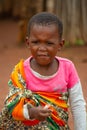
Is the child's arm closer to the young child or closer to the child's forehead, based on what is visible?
the young child

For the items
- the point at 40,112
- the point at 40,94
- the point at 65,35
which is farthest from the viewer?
the point at 65,35

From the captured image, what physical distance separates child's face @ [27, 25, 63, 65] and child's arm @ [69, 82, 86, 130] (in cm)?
33

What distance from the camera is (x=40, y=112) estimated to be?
3113mm

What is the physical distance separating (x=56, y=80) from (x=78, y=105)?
251mm

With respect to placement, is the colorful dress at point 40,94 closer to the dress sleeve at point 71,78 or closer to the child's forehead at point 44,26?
the dress sleeve at point 71,78

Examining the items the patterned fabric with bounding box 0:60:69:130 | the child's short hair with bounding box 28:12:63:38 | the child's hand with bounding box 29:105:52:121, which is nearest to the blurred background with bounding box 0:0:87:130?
the patterned fabric with bounding box 0:60:69:130

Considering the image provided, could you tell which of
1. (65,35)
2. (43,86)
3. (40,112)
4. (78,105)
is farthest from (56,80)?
(65,35)

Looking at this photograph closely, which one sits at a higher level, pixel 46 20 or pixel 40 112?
pixel 46 20

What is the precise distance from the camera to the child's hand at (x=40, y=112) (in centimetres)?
311

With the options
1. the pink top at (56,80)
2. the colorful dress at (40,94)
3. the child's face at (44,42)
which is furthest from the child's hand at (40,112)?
the child's face at (44,42)

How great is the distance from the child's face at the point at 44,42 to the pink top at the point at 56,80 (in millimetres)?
173

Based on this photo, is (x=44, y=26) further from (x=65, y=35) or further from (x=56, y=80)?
(x=65, y=35)

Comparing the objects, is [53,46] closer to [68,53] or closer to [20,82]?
[20,82]

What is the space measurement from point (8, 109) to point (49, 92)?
12.9 inches
